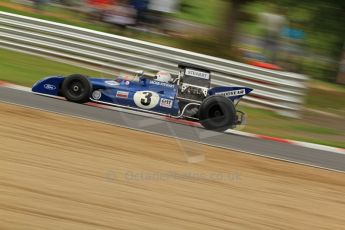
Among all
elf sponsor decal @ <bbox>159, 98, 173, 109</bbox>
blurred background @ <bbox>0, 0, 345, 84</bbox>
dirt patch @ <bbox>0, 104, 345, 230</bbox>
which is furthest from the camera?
blurred background @ <bbox>0, 0, 345, 84</bbox>

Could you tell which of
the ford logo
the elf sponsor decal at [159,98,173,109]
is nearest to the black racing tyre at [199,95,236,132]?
the elf sponsor decal at [159,98,173,109]

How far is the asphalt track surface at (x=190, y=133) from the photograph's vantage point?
8.41 metres

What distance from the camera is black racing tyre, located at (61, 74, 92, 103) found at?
9.37 metres

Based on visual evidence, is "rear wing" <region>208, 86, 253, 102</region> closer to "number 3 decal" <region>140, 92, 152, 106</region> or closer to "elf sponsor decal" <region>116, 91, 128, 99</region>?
"number 3 decal" <region>140, 92, 152, 106</region>

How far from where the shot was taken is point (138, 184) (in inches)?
236

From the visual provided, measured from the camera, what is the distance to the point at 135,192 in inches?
226

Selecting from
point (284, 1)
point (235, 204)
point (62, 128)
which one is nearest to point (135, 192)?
point (235, 204)

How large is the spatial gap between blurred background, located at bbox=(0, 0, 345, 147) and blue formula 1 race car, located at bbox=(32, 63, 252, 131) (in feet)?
3.89

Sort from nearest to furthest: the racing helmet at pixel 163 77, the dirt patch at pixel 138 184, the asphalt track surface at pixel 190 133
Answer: the dirt patch at pixel 138 184, the asphalt track surface at pixel 190 133, the racing helmet at pixel 163 77

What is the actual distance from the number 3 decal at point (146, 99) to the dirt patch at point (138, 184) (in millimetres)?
1055

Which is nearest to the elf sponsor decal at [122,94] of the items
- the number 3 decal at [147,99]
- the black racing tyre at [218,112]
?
the number 3 decal at [147,99]

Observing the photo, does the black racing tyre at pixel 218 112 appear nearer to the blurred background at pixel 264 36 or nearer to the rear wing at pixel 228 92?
the rear wing at pixel 228 92

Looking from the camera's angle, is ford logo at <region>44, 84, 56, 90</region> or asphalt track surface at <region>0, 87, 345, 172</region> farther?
ford logo at <region>44, 84, 56, 90</region>

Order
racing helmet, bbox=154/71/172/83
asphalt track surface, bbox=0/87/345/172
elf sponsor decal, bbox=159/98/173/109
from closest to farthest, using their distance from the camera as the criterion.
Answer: asphalt track surface, bbox=0/87/345/172 < elf sponsor decal, bbox=159/98/173/109 < racing helmet, bbox=154/71/172/83
